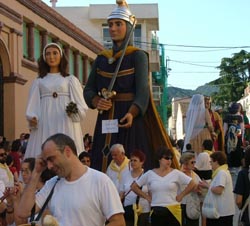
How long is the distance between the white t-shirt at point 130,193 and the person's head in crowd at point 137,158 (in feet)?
1.34

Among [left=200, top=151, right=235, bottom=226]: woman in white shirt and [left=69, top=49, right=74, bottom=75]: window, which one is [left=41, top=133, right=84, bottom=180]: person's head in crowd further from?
[left=69, top=49, right=74, bottom=75]: window

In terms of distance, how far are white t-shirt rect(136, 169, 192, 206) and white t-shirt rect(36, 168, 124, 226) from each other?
3.06 metres

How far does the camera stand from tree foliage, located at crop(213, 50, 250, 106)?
84394mm

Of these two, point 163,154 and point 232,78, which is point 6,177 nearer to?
point 163,154

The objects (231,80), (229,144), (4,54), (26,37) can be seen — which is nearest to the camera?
(229,144)

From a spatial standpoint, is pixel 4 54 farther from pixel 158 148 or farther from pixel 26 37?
pixel 158 148

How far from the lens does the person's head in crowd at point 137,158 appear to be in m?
7.09

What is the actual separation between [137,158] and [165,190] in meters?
0.56

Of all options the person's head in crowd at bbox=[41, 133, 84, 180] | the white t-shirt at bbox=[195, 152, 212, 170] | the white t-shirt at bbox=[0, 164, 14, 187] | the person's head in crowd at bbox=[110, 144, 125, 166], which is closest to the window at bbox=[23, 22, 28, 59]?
the white t-shirt at bbox=[195, 152, 212, 170]

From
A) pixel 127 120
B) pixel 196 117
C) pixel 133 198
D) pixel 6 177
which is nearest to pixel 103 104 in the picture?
pixel 127 120

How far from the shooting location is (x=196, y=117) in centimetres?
1301

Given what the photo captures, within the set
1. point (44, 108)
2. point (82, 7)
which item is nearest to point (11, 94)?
point (44, 108)

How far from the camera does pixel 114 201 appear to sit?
14.1 ft

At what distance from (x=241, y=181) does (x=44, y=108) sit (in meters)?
2.56
